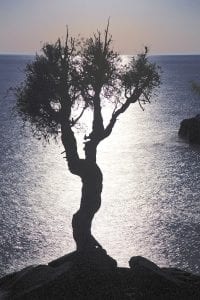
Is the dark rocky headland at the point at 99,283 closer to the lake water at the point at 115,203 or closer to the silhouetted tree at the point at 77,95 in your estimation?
the silhouetted tree at the point at 77,95

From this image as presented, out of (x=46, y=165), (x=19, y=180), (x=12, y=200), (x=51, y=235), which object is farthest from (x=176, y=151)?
(x=51, y=235)

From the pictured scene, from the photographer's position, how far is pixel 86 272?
30.8 metres

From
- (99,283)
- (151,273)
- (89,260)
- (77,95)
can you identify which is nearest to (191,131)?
(77,95)

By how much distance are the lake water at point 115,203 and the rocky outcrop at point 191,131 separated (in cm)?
376

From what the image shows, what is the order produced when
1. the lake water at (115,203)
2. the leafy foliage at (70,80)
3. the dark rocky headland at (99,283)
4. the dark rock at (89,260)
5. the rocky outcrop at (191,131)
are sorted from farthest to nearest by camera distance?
the rocky outcrop at (191,131) → the lake water at (115,203) → the leafy foliage at (70,80) → the dark rock at (89,260) → the dark rocky headland at (99,283)

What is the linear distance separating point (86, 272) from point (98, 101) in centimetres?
1330

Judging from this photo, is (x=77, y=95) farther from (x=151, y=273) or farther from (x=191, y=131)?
(x=191, y=131)

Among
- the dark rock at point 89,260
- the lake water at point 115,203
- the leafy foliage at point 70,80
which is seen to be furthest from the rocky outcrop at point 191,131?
the dark rock at point 89,260

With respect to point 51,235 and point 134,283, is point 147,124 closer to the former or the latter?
point 51,235

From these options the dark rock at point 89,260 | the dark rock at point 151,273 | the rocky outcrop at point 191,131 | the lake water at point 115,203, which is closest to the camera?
the dark rock at point 151,273

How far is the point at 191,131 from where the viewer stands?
11925cm

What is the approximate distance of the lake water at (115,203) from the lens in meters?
52.4

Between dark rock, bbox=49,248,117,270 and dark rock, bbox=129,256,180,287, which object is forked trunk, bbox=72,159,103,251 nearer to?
dark rock, bbox=49,248,117,270

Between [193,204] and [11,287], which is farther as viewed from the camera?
[193,204]
